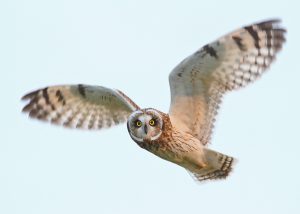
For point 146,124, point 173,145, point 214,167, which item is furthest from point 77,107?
point 214,167

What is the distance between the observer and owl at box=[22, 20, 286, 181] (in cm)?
1046

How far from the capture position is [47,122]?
38.1 ft

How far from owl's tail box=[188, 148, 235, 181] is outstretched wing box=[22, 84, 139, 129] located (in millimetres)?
1061

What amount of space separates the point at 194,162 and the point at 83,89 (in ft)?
5.24

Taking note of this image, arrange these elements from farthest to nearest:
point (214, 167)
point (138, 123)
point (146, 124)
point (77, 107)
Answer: point (77, 107) < point (214, 167) < point (138, 123) < point (146, 124)

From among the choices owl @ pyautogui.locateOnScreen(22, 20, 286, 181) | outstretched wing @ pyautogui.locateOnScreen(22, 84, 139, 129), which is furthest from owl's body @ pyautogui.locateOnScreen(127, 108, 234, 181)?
outstretched wing @ pyautogui.locateOnScreen(22, 84, 139, 129)

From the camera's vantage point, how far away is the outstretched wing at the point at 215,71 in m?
10.4

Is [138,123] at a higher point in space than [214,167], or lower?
higher

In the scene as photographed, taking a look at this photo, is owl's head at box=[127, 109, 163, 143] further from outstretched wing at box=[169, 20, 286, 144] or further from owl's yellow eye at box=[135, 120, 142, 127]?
outstretched wing at box=[169, 20, 286, 144]

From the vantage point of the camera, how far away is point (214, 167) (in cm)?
1109

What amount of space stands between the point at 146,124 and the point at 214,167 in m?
1.07

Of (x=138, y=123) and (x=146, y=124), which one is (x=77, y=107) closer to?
(x=138, y=123)

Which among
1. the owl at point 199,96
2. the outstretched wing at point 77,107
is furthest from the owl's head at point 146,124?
the outstretched wing at point 77,107

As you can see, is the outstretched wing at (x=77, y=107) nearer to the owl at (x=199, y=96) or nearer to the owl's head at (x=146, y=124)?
the owl at (x=199, y=96)
